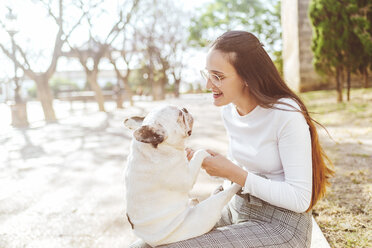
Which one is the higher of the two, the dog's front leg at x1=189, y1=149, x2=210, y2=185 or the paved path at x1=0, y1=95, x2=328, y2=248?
the dog's front leg at x1=189, y1=149, x2=210, y2=185

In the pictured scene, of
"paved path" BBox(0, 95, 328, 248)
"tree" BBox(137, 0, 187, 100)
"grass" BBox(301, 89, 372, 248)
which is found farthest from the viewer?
"tree" BBox(137, 0, 187, 100)

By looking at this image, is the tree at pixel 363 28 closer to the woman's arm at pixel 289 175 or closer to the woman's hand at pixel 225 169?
the woman's arm at pixel 289 175

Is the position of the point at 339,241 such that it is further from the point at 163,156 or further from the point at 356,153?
the point at 356,153

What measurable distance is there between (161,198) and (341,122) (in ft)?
25.3

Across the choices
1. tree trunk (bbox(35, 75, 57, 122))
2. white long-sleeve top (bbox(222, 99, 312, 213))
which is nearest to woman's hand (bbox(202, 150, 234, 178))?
white long-sleeve top (bbox(222, 99, 312, 213))

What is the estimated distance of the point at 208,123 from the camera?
11336mm

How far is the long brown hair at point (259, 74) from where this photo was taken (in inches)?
78.6

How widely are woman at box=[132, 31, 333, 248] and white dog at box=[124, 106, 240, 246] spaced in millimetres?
90

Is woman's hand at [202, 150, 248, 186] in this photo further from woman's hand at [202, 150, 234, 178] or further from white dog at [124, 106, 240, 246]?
white dog at [124, 106, 240, 246]

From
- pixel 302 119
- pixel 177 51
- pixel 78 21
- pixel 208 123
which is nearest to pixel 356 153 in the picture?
pixel 302 119

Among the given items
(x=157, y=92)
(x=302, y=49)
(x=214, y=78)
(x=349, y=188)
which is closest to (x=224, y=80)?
(x=214, y=78)

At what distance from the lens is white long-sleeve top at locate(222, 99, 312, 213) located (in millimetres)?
1884

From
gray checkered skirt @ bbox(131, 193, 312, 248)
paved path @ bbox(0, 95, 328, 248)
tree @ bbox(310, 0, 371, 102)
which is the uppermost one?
tree @ bbox(310, 0, 371, 102)

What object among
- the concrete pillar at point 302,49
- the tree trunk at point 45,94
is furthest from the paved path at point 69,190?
the concrete pillar at point 302,49
